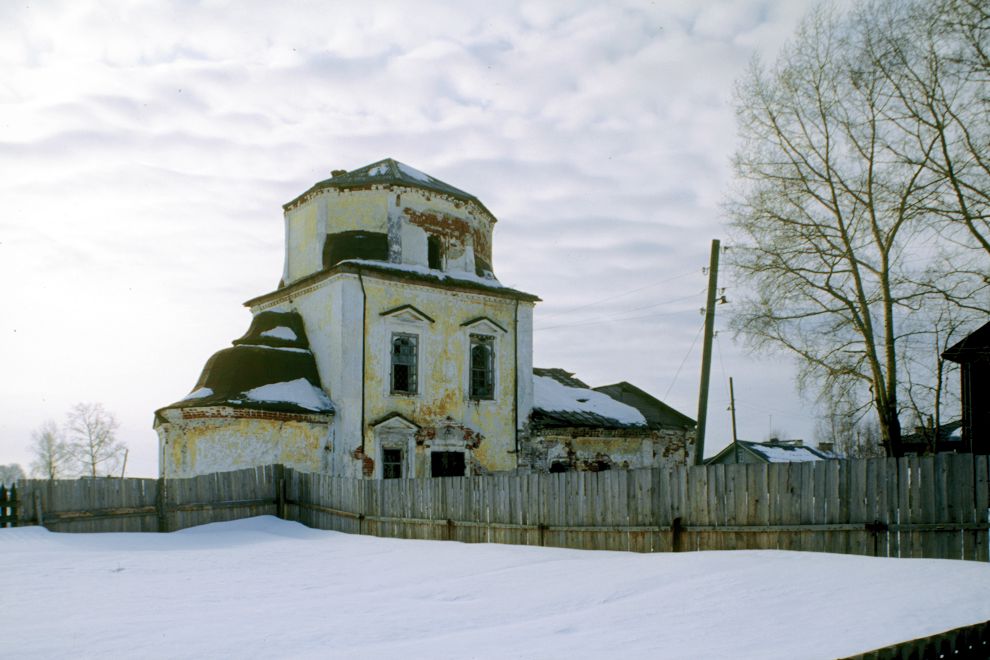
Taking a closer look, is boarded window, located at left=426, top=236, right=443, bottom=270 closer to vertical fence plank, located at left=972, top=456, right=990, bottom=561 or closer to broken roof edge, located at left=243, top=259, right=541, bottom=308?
broken roof edge, located at left=243, top=259, right=541, bottom=308

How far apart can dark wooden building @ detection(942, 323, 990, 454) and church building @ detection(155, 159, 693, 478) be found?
10.4 metres

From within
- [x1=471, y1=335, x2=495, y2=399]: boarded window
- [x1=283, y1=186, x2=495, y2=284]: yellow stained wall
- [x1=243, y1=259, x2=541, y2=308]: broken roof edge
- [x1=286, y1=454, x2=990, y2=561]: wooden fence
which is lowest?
[x1=286, y1=454, x2=990, y2=561]: wooden fence

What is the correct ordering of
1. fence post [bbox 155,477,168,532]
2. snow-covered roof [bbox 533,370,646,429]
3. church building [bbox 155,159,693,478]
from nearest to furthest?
fence post [bbox 155,477,168,532] → church building [bbox 155,159,693,478] → snow-covered roof [bbox 533,370,646,429]

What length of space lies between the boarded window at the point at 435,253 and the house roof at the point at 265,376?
4597 millimetres

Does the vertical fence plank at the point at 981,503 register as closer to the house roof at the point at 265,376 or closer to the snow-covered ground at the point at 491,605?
the snow-covered ground at the point at 491,605

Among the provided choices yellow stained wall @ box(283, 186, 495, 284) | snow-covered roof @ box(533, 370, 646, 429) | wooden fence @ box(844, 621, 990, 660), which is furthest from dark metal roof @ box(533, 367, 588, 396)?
wooden fence @ box(844, 621, 990, 660)

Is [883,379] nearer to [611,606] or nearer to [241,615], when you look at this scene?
[611,606]

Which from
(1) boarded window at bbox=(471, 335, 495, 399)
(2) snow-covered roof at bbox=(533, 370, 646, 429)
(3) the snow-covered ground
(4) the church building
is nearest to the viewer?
(3) the snow-covered ground

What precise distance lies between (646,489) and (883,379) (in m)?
12.8

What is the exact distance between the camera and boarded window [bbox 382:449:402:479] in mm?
24859

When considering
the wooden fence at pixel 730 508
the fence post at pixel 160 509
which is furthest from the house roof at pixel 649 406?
the fence post at pixel 160 509

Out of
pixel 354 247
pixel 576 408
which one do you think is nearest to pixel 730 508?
pixel 354 247

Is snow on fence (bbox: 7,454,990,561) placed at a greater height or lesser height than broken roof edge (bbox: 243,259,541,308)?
lesser

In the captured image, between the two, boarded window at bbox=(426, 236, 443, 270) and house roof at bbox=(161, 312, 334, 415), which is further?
boarded window at bbox=(426, 236, 443, 270)
